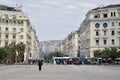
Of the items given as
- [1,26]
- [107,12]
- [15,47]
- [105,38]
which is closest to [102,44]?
[105,38]

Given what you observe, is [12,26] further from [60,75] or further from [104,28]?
[60,75]

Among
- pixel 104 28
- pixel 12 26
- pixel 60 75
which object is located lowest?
pixel 60 75

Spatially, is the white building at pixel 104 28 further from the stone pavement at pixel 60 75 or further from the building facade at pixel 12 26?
the stone pavement at pixel 60 75

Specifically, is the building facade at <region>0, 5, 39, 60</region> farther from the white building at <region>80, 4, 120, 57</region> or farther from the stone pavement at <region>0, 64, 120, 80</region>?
the stone pavement at <region>0, 64, 120, 80</region>

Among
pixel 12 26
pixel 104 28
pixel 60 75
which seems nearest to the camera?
pixel 60 75

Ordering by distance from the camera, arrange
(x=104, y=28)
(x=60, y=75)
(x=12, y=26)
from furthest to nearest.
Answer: (x=12, y=26)
(x=104, y=28)
(x=60, y=75)

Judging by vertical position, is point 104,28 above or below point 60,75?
above

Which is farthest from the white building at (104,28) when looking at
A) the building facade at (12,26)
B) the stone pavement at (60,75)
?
the stone pavement at (60,75)

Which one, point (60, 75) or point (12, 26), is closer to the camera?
point (60, 75)

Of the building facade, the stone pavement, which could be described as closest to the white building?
the building facade

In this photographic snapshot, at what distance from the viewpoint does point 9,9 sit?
14775 cm

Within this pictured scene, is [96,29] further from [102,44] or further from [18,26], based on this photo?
[18,26]

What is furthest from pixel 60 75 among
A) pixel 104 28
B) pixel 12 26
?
pixel 12 26

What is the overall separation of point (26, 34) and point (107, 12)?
36074mm
